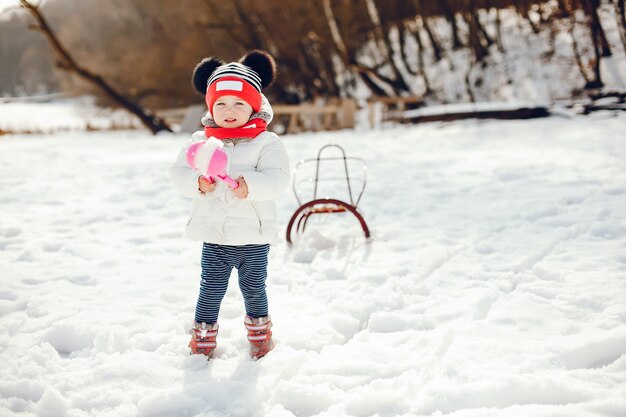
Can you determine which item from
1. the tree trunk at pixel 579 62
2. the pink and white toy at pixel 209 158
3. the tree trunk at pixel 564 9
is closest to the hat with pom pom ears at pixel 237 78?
the pink and white toy at pixel 209 158

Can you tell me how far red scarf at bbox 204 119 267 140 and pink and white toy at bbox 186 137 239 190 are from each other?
0.85 feet

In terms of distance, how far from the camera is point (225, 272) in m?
2.49

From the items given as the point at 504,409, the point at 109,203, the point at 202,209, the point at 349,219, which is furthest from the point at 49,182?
the point at 504,409

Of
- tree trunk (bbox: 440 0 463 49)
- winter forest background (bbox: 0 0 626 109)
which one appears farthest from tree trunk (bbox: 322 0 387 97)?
tree trunk (bbox: 440 0 463 49)

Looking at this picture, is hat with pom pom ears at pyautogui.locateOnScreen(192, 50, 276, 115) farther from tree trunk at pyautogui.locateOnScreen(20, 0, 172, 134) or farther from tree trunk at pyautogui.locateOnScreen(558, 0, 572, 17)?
tree trunk at pyautogui.locateOnScreen(558, 0, 572, 17)

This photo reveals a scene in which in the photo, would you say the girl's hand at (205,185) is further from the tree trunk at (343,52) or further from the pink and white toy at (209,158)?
the tree trunk at (343,52)

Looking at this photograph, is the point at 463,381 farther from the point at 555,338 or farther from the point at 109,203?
the point at 109,203

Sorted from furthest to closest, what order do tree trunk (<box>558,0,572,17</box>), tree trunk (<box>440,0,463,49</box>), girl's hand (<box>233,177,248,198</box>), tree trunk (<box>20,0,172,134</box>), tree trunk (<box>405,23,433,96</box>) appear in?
tree trunk (<box>440,0,463,49</box>)
tree trunk (<box>405,23,433,96</box>)
tree trunk (<box>558,0,572,17</box>)
tree trunk (<box>20,0,172,134</box>)
girl's hand (<box>233,177,248,198</box>)

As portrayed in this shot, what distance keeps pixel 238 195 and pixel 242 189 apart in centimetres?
5

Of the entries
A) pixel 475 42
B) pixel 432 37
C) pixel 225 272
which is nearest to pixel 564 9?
pixel 475 42

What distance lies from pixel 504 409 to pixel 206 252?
1.55 metres

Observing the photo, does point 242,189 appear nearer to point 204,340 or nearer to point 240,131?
point 240,131

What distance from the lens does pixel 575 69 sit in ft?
41.5

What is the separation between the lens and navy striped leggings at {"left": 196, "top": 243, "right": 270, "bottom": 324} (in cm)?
245
